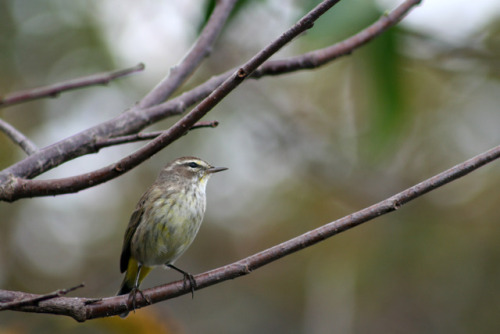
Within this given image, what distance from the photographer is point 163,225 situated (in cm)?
404

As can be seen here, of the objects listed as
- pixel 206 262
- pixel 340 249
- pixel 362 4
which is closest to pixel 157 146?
pixel 362 4

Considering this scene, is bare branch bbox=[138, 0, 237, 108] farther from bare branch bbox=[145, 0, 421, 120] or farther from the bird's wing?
the bird's wing

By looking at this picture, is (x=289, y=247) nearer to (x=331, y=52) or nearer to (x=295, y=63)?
(x=295, y=63)

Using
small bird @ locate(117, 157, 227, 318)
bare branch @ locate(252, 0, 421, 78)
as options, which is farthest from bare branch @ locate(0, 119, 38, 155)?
small bird @ locate(117, 157, 227, 318)

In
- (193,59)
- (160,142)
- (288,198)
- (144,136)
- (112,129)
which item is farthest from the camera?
(288,198)

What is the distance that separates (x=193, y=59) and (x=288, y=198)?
19.1 ft

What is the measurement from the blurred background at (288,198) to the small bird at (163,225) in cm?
193

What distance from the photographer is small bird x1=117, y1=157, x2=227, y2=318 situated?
402 centimetres

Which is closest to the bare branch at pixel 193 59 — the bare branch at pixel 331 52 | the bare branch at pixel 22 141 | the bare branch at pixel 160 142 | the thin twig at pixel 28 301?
the bare branch at pixel 331 52

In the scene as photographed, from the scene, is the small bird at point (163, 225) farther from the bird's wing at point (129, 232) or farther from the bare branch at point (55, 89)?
the bare branch at point (55, 89)

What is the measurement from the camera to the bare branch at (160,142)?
189 centimetres

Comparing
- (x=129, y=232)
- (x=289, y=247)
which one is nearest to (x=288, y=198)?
(x=129, y=232)

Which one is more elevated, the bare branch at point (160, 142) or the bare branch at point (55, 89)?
the bare branch at point (55, 89)

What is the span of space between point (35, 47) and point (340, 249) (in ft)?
19.5
